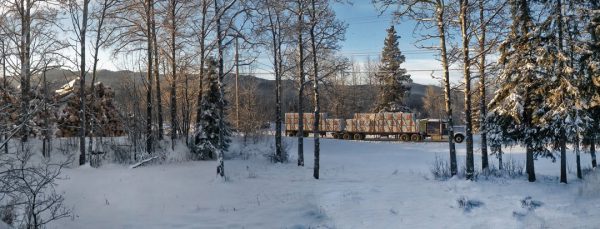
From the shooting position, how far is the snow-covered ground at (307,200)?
30.6ft

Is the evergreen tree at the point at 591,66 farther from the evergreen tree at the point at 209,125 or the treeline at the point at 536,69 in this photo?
the evergreen tree at the point at 209,125

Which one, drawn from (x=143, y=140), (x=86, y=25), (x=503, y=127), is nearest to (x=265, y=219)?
(x=503, y=127)

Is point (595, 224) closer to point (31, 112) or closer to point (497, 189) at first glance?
point (497, 189)

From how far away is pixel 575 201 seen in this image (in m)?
11.4

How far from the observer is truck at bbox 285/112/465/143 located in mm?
35312

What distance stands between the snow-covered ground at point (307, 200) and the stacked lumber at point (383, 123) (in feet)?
63.3

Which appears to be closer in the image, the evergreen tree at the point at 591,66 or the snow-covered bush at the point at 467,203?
the snow-covered bush at the point at 467,203

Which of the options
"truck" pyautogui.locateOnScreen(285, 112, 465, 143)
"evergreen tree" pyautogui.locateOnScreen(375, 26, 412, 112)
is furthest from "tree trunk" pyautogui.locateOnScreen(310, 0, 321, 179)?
"evergreen tree" pyautogui.locateOnScreen(375, 26, 412, 112)

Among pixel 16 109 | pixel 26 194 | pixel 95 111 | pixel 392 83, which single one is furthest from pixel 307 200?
pixel 392 83

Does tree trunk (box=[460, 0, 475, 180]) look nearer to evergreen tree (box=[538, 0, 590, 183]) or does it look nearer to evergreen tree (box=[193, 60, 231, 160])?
evergreen tree (box=[538, 0, 590, 183])

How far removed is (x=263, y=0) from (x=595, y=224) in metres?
10.6

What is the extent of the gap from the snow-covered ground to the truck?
19052 mm

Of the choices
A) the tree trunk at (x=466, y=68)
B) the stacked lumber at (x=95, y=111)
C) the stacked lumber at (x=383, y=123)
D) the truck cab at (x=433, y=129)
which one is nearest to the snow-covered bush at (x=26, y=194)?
the tree trunk at (x=466, y=68)

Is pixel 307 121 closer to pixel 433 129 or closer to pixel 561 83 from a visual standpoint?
pixel 433 129
